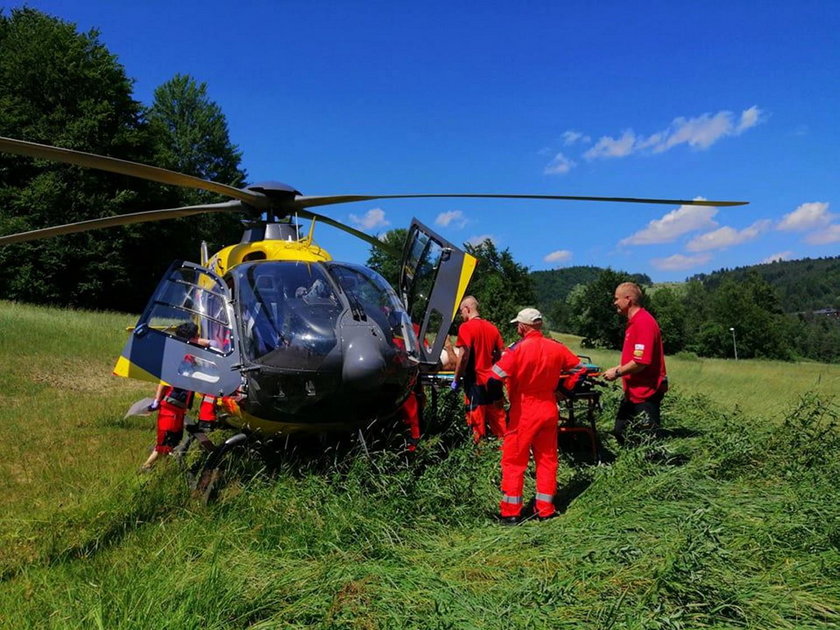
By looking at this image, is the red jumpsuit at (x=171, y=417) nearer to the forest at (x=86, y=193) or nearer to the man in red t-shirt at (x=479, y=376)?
the man in red t-shirt at (x=479, y=376)

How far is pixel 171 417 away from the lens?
541 cm

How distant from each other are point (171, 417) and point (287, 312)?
70.1 inches

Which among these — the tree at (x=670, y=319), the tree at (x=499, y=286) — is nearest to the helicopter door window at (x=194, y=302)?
the tree at (x=499, y=286)

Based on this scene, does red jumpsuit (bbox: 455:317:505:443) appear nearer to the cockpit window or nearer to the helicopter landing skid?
the cockpit window

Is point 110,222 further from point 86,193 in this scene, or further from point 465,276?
point 86,193

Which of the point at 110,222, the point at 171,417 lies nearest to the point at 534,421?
the point at 171,417

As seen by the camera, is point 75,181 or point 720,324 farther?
point 720,324

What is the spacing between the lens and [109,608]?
9.39 ft

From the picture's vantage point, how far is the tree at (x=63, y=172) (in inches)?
965

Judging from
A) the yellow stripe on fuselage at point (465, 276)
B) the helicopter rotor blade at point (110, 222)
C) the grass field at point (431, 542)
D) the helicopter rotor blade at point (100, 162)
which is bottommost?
the grass field at point (431, 542)

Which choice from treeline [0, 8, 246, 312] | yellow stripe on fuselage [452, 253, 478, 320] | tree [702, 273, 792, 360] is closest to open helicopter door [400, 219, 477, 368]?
yellow stripe on fuselage [452, 253, 478, 320]

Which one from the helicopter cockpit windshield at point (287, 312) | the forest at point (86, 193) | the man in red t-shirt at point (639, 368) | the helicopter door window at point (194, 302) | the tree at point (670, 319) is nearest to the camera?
the helicopter cockpit windshield at point (287, 312)

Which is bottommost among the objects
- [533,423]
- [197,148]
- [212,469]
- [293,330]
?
[212,469]

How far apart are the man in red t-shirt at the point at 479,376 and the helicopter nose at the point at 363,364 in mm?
2181
